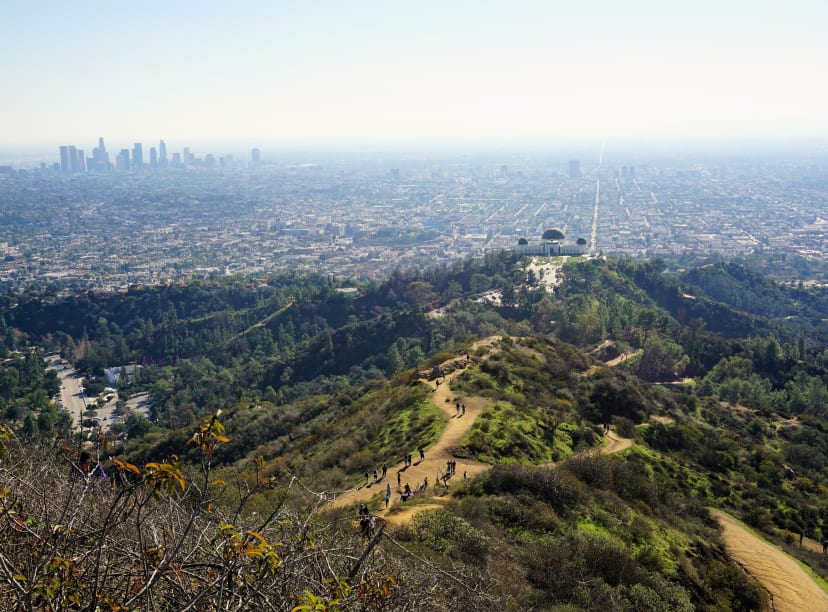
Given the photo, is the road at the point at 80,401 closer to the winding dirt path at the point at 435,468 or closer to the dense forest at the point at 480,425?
the dense forest at the point at 480,425

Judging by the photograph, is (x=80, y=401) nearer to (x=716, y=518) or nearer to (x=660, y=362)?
(x=660, y=362)

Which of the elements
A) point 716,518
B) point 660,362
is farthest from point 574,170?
point 716,518

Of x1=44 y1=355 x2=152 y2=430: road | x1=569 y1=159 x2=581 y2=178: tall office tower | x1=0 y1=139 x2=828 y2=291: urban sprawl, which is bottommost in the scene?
x1=44 y1=355 x2=152 y2=430: road

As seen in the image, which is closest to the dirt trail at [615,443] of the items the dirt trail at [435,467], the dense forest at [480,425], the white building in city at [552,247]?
the dense forest at [480,425]

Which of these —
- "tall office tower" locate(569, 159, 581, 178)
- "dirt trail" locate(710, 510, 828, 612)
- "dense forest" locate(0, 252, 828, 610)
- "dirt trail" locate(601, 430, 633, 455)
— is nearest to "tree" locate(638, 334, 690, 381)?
"dense forest" locate(0, 252, 828, 610)

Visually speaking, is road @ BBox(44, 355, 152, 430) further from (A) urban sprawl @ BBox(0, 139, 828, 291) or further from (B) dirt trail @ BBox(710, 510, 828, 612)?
(B) dirt trail @ BBox(710, 510, 828, 612)

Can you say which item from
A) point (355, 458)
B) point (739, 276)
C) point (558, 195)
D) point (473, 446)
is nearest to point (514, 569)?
point (473, 446)
